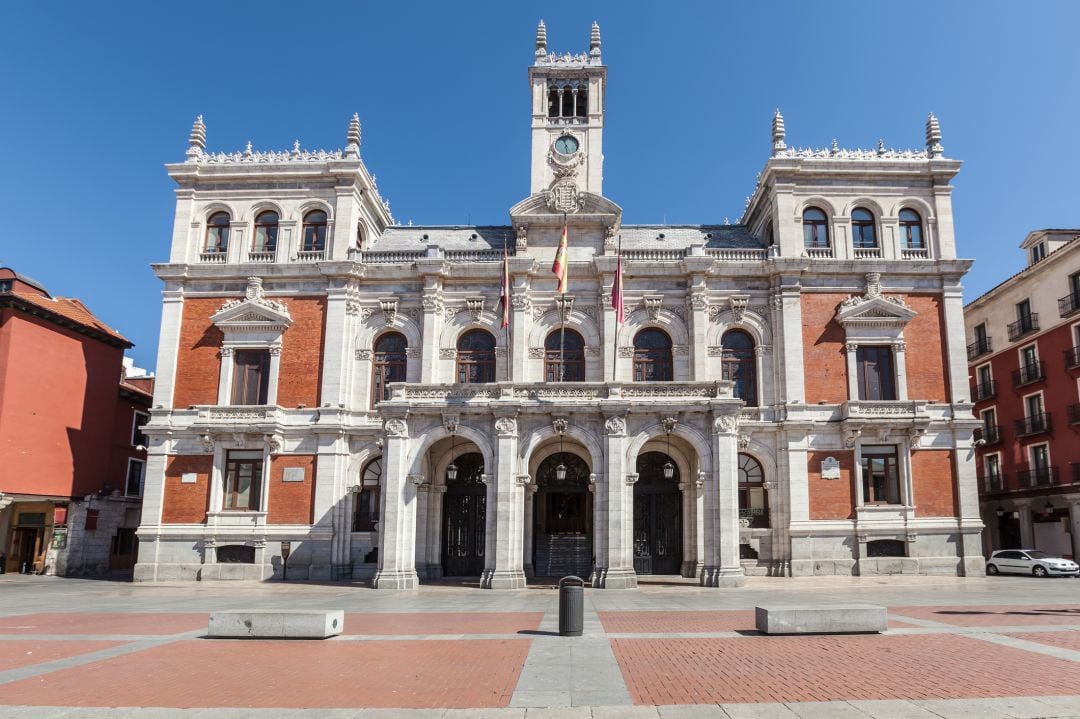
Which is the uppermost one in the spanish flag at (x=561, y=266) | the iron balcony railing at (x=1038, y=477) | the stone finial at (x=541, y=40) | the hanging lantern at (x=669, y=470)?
the stone finial at (x=541, y=40)

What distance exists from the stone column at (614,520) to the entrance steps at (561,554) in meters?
5.46

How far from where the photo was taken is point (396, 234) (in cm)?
4131

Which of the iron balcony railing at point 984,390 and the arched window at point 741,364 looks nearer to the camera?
the arched window at point 741,364

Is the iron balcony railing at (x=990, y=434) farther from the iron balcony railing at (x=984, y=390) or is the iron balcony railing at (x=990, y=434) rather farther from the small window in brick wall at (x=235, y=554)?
the small window in brick wall at (x=235, y=554)

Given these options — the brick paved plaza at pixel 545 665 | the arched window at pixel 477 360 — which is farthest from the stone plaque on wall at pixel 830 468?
the arched window at pixel 477 360

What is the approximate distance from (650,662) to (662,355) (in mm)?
23364

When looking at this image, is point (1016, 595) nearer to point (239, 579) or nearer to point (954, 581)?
point (954, 581)

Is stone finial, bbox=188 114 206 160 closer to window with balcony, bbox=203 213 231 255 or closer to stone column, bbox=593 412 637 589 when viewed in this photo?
window with balcony, bbox=203 213 231 255

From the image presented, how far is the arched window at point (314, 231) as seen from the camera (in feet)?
122

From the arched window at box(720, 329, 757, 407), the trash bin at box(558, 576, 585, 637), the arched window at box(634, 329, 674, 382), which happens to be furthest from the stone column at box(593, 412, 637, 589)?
the trash bin at box(558, 576, 585, 637)

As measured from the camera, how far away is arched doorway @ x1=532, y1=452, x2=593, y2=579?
3409 centimetres

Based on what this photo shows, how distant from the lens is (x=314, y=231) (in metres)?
37.2

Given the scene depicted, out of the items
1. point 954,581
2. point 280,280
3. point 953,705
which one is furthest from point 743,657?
point 280,280

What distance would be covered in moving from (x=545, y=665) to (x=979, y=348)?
4654 centimetres
